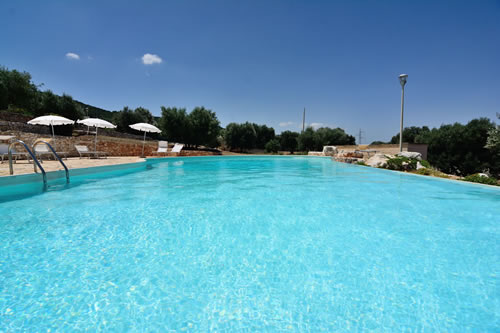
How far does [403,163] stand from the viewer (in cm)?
1077

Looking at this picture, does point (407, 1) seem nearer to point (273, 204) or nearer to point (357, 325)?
point (273, 204)

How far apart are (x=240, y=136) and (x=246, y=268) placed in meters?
35.9

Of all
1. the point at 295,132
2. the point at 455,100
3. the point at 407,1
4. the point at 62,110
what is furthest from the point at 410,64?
the point at 62,110

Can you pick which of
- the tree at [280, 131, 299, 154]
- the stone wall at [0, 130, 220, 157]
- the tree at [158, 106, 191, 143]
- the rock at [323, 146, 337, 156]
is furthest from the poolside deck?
the tree at [280, 131, 299, 154]

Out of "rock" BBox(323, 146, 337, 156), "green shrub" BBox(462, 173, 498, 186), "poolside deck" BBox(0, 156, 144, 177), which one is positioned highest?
"rock" BBox(323, 146, 337, 156)

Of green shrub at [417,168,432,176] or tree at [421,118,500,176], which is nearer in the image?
green shrub at [417,168,432,176]

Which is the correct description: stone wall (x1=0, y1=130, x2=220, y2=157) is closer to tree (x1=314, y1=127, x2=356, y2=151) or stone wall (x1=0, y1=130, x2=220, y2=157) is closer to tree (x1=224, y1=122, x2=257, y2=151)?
tree (x1=224, y1=122, x2=257, y2=151)

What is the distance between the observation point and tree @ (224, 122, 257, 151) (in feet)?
122

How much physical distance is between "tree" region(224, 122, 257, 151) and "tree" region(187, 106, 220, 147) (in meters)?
9.11

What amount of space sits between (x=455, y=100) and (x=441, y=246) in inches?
1062

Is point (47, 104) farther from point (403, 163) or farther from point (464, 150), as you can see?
point (464, 150)

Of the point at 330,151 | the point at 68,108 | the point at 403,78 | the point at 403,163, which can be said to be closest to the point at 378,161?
the point at 403,163

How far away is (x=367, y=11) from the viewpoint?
41.9ft

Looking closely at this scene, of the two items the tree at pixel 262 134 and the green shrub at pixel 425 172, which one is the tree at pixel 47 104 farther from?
the green shrub at pixel 425 172
